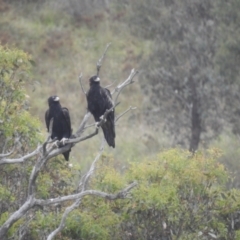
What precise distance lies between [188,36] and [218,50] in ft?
4.48

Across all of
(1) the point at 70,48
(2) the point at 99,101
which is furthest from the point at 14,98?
(1) the point at 70,48

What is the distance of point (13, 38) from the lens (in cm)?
3625

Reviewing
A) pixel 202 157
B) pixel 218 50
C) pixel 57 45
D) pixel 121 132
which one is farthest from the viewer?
pixel 57 45

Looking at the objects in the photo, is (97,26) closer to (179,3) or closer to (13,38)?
(13,38)

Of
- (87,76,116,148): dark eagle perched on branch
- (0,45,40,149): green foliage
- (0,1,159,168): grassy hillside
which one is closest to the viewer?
(87,76,116,148): dark eagle perched on branch

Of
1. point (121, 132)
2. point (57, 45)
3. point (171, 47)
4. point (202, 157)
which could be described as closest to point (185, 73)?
point (171, 47)

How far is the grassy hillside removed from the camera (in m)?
32.4

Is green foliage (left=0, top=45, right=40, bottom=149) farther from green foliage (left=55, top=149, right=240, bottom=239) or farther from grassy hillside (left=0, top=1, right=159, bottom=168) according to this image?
grassy hillside (left=0, top=1, right=159, bottom=168)

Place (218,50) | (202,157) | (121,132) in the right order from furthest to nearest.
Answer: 1. (121,132)
2. (218,50)
3. (202,157)

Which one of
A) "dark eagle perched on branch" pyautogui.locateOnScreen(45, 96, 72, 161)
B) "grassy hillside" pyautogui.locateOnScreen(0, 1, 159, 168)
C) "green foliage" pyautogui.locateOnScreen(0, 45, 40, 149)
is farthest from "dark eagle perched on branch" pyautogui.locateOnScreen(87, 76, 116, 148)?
"grassy hillside" pyautogui.locateOnScreen(0, 1, 159, 168)

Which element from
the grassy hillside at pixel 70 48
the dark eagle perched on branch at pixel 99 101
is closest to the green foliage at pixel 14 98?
the dark eagle perched on branch at pixel 99 101

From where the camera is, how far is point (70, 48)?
118 feet

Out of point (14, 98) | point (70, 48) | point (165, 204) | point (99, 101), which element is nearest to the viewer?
point (165, 204)

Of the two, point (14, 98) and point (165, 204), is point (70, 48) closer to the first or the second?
point (14, 98)
